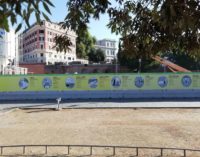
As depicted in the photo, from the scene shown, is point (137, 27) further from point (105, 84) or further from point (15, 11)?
point (105, 84)

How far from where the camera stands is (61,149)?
596 inches

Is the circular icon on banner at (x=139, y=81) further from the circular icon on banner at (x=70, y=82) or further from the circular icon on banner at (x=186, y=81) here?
the circular icon on banner at (x=70, y=82)

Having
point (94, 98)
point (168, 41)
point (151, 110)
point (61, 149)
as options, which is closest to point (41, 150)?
point (61, 149)

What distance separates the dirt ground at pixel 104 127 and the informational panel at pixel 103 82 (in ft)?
28.0

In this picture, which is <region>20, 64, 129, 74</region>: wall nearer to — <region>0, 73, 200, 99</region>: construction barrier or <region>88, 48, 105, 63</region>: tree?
<region>88, 48, 105, 63</region>: tree

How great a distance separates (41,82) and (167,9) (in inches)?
1359

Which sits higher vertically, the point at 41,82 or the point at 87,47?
the point at 87,47

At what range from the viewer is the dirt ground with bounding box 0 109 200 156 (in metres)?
17.4

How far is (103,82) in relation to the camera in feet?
126

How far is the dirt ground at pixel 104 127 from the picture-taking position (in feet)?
57.2

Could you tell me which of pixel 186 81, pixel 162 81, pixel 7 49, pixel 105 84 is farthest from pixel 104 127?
pixel 7 49

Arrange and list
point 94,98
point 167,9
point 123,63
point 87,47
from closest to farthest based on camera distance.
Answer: point 167,9 → point 94,98 → point 123,63 → point 87,47

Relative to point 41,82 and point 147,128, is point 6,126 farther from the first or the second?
point 41,82

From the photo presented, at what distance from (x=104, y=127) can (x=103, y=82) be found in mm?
17104
